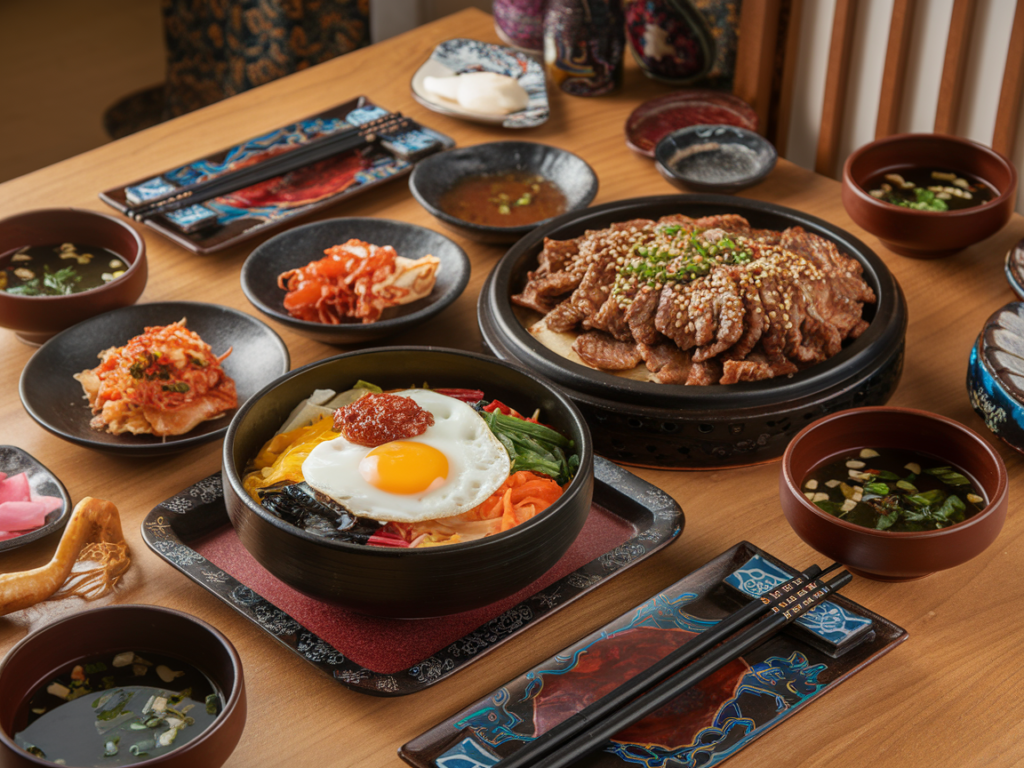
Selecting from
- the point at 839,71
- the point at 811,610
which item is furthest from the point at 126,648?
the point at 839,71

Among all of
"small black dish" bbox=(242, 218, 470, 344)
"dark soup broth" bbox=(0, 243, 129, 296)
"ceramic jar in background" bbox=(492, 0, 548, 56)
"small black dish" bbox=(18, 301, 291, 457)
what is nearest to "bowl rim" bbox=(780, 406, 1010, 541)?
"small black dish" bbox=(242, 218, 470, 344)

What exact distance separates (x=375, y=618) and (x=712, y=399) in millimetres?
753

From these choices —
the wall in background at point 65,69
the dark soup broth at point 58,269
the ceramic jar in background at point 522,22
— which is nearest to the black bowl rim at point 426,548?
the dark soup broth at point 58,269

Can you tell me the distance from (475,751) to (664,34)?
2.65 metres

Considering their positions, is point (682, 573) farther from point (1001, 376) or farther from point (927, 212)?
point (927, 212)

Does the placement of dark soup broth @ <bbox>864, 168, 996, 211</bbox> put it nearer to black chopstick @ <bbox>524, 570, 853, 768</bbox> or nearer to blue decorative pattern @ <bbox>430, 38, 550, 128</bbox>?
blue decorative pattern @ <bbox>430, 38, 550, 128</bbox>

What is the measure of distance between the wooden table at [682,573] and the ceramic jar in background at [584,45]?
14.0 inches

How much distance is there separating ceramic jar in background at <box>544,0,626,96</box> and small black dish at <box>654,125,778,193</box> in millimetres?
434

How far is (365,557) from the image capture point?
4.86 ft

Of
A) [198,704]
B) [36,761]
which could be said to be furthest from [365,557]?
[36,761]

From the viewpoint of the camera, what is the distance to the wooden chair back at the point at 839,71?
2865mm

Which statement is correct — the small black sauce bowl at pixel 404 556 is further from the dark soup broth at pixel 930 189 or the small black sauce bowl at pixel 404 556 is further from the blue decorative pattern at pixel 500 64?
the blue decorative pattern at pixel 500 64

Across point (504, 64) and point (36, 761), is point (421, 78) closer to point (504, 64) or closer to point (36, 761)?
point (504, 64)

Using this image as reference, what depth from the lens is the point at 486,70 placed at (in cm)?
347
